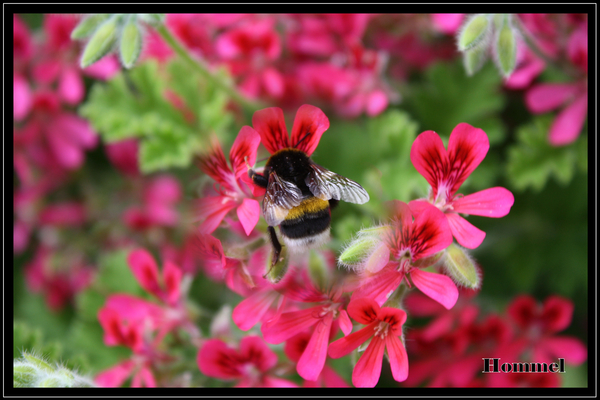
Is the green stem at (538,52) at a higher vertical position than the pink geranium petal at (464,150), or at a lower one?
higher

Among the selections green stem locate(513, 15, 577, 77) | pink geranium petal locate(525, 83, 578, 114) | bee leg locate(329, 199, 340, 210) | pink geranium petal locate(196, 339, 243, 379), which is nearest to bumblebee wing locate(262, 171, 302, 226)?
bee leg locate(329, 199, 340, 210)

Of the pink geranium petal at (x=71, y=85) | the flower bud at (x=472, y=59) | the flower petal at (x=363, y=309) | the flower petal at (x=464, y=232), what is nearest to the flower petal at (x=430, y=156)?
the flower petal at (x=464, y=232)

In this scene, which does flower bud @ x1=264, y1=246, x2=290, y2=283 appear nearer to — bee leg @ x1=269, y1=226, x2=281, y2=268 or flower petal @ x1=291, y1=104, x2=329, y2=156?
bee leg @ x1=269, y1=226, x2=281, y2=268

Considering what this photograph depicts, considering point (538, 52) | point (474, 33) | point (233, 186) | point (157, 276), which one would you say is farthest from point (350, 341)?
point (538, 52)

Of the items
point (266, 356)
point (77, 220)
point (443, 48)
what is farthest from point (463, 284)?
point (77, 220)

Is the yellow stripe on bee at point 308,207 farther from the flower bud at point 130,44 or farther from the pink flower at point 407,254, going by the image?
the flower bud at point 130,44
